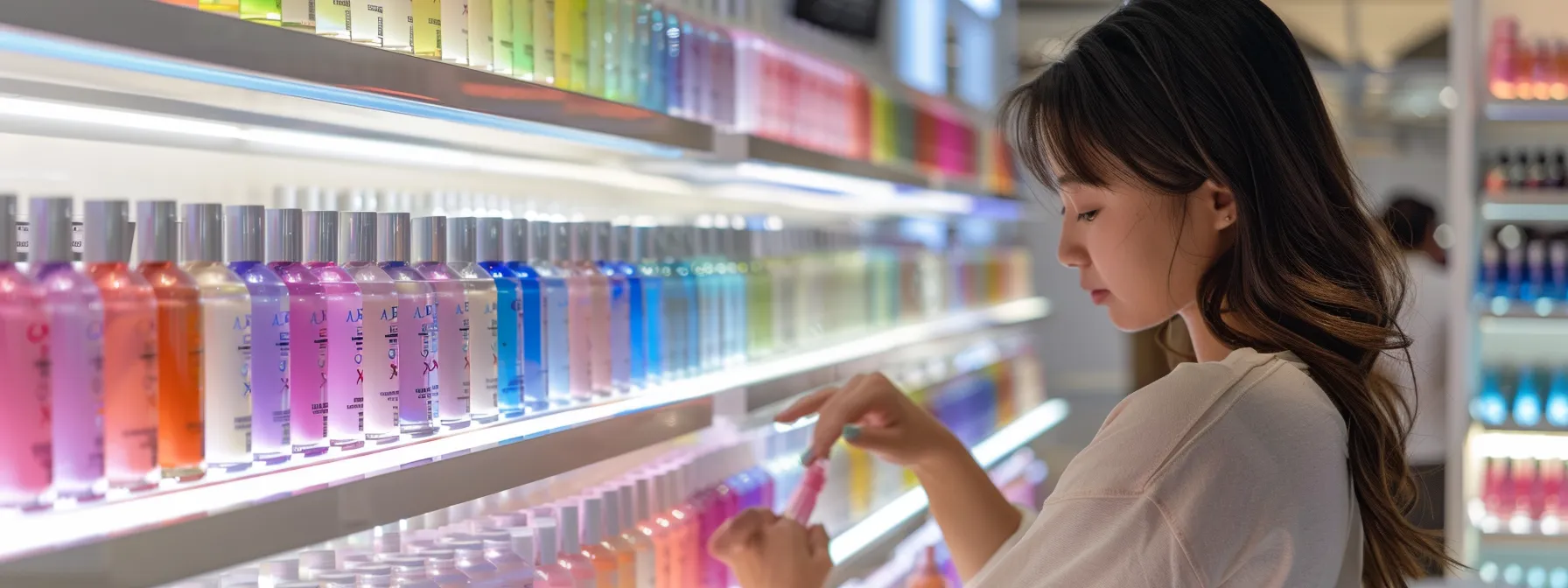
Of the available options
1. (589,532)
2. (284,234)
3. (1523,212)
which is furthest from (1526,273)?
(284,234)

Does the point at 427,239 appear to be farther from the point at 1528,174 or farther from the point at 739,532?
the point at 1528,174

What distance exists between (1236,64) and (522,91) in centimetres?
76

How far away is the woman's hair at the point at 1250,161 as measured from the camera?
4.39ft

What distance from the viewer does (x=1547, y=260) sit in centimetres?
430

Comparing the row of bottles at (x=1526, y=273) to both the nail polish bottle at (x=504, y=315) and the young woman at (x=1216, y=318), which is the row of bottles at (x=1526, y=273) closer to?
the young woman at (x=1216, y=318)

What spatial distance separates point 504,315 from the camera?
1390 millimetres

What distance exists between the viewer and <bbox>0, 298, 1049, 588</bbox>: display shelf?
2.74ft

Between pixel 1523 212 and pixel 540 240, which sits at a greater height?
pixel 1523 212

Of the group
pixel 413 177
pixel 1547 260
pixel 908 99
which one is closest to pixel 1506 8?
pixel 1547 260

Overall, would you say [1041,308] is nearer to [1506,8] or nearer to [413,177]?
[1506,8]

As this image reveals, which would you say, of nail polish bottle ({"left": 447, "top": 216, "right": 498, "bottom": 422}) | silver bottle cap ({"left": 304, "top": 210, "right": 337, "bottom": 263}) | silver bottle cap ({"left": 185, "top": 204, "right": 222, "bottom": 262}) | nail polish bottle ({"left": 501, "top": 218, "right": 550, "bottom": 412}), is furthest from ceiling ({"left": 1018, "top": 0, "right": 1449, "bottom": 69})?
silver bottle cap ({"left": 185, "top": 204, "right": 222, "bottom": 262})

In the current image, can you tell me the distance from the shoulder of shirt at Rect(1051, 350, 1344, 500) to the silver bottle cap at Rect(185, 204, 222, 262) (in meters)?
0.80

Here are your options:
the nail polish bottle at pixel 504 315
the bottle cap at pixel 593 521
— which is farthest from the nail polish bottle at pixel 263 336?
the bottle cap at pixel 593 521

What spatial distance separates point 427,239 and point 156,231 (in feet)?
1.18
